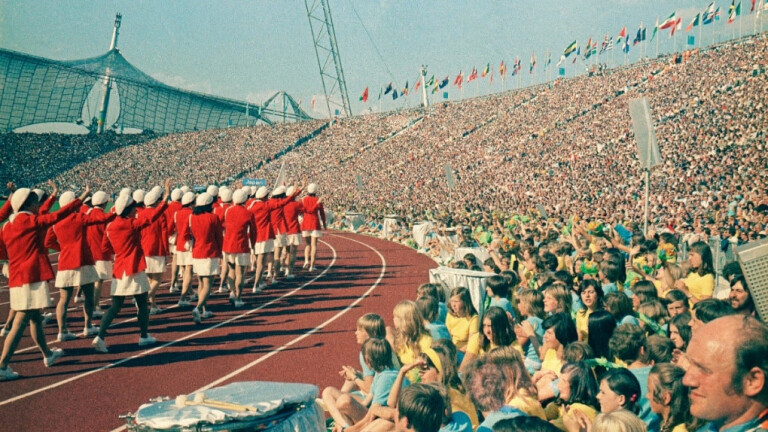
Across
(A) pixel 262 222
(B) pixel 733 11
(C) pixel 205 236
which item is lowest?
(C) pixel 205 236

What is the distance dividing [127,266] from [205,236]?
1.93 m

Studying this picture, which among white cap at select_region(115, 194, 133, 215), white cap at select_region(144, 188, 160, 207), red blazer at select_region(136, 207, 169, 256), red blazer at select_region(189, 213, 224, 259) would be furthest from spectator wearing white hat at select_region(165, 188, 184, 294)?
white cap at select_region(115, 194, 133, 215)

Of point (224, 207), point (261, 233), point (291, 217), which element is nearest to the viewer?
point (224, 207)

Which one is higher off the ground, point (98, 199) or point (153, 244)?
point (98, 199)

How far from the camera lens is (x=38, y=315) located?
6.96 metres

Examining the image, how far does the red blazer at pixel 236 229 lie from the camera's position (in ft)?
36.7

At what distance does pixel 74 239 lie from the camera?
838cm

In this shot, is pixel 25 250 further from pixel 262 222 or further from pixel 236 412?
pixel 262 222

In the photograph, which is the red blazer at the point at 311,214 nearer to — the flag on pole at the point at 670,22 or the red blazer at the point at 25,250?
the red blazer at the point at 25,250

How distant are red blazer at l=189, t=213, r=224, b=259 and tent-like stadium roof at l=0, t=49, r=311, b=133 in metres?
78.2

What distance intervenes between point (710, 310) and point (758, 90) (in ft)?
95.7

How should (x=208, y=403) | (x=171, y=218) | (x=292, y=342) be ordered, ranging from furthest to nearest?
(x=171, y=218), (x=292, y=342), (x=208, y=403)

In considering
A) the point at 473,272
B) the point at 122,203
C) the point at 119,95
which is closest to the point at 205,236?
the point at 122,203

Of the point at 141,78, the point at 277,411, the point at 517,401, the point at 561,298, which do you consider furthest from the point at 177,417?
the point at 141,78
